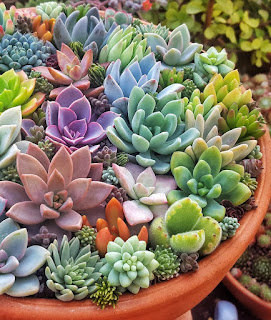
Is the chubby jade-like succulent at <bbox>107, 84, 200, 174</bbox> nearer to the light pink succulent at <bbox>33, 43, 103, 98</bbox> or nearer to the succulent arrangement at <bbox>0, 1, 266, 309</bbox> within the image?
the succulent arrangement at <bbox>0, 1, 266, 309</bbox>

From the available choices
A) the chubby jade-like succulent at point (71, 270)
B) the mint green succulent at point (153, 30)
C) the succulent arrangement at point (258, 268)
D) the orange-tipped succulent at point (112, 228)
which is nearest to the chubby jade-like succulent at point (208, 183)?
the orange-tipped succulent at point (112, 228)

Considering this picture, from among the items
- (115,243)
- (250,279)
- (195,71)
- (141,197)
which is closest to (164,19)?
(195,71)

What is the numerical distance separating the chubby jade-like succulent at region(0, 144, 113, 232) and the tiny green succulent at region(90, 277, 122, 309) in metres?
0.11

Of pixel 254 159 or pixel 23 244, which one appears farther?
pixel 254 159

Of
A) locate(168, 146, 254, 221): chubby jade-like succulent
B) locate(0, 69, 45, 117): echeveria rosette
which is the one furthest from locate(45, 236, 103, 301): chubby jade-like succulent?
locate(0, 69, 45, 117): echeveria rosette

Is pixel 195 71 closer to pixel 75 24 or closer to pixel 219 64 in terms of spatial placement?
pixel 219 64

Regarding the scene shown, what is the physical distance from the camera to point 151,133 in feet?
2.96

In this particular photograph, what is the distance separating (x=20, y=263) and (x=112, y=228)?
17cm

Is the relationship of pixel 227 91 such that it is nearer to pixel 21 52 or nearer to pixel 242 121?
pixel 242 121

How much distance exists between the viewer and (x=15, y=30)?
113 centimetres

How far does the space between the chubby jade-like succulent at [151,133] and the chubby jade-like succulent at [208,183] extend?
37 mm

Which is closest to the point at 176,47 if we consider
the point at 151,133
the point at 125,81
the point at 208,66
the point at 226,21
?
the point at 208,66

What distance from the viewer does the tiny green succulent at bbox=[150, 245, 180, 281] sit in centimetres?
77

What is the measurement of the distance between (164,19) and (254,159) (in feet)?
3.77
